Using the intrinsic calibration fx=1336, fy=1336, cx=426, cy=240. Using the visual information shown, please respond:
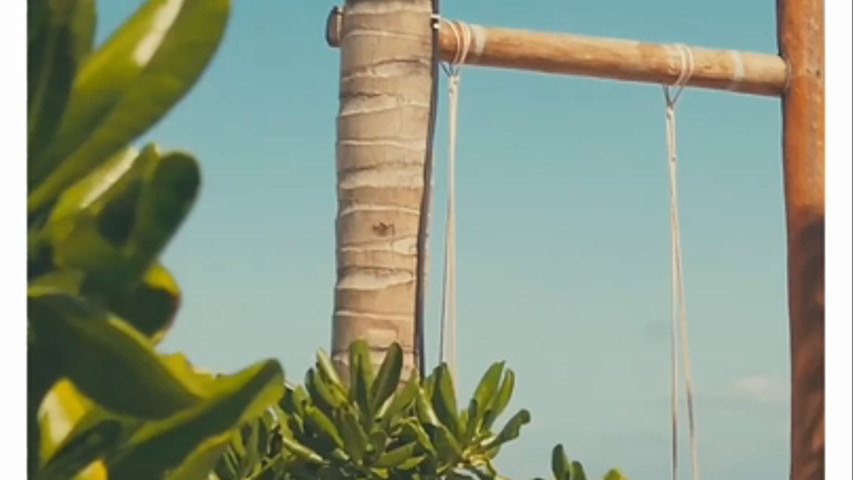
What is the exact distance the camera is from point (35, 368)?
485 millimetres

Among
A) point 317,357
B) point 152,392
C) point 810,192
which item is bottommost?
point 152,392

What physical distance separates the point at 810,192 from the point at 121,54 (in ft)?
5.79

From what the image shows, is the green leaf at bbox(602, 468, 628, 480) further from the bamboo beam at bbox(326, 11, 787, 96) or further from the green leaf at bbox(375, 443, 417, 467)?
the bamboo beam at bbox(326, 11, 787, 96)

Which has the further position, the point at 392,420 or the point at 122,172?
the point at 392,420

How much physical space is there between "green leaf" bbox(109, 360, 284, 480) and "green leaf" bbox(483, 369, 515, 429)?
98 cm

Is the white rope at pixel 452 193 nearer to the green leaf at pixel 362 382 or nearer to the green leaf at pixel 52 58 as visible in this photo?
the green leaf at pixel 362 382

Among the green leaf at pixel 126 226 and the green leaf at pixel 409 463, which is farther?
the green leaf at pixel 409 463

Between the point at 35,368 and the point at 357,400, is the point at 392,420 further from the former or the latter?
the point at 35,368

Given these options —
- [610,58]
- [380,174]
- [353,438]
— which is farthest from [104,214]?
[610,58]

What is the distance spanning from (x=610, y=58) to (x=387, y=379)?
2.41 feet

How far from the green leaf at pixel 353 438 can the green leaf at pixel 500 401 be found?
14cm

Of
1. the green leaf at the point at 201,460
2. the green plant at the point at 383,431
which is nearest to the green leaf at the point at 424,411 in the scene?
the green plant at the point at 383,431

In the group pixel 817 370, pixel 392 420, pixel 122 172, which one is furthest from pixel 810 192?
pixel 122 172

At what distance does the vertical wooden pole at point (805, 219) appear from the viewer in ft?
6.76
